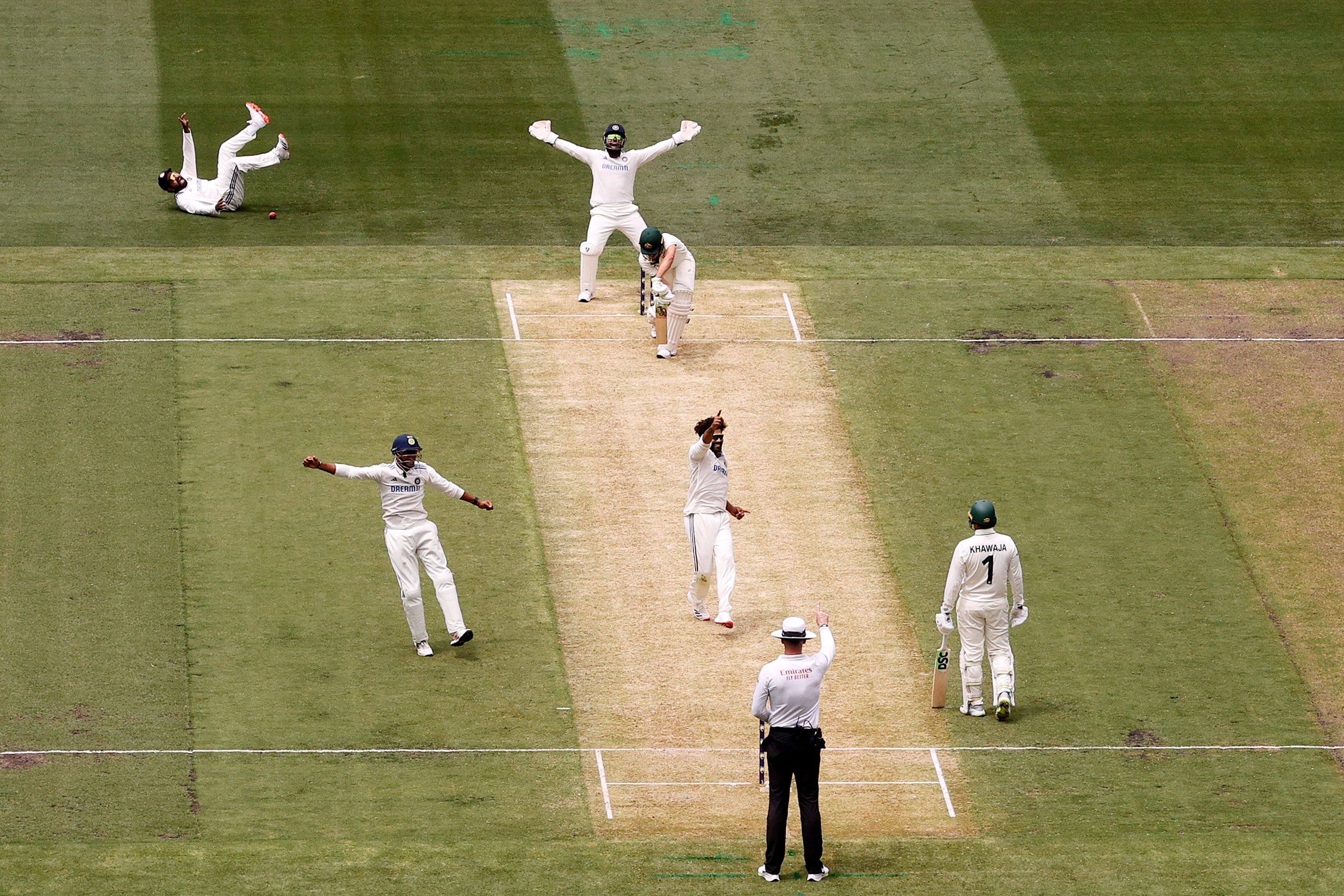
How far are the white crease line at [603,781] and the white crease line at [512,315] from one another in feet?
30.5

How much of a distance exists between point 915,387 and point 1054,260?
500 cm

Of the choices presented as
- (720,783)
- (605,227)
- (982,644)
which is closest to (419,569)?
(720,783)

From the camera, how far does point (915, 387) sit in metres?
27.5

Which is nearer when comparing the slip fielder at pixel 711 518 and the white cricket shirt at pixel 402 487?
the white cricket shirt at pixel 402 487

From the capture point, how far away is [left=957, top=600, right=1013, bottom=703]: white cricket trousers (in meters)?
20.5

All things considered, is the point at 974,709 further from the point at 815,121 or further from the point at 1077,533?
the point at 815,121

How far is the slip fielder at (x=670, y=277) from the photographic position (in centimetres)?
2691

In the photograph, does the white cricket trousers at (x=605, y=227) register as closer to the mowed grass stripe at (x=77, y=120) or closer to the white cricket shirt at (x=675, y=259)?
the white cricket shirt at (x=675, y=259)

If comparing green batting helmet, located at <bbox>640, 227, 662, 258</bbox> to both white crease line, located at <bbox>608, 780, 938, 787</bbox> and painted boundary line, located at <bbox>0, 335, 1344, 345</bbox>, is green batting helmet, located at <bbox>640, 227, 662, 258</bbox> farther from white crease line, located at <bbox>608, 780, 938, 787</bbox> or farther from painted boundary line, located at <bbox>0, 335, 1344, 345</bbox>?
white crease line, located at <bbox>608, 780, 938, 787</bbox>

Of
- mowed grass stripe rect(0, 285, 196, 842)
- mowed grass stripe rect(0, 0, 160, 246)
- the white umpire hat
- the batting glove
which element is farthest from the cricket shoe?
mowed grass stripe rect(0, 0, 160, 246)

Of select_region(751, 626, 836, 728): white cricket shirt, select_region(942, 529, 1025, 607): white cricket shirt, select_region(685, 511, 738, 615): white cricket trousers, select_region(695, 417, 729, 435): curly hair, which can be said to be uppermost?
select_region(695, 417, 729, 435): curly hair

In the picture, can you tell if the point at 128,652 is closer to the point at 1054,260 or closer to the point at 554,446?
the point at 554,446

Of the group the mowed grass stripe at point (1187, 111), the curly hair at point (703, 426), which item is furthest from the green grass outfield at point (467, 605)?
the curly hair at point (703, 426)

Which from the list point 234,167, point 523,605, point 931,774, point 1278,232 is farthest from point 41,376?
point 1278,232
